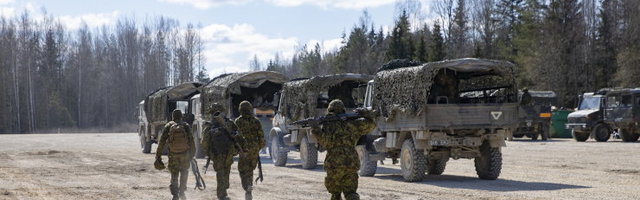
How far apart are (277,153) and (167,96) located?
31.7 feet

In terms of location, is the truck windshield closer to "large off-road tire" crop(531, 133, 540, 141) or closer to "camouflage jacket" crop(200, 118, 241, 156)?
"large off-road tire" crop(531, 133, 540, 141)

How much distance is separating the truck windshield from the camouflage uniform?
97.7 ft

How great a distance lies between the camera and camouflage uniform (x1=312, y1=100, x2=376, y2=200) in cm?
1057

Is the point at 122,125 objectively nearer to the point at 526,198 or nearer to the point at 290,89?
the point at 290,89

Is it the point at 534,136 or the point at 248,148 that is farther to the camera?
the point at 534,136

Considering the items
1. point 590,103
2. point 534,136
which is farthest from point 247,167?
point 534,136

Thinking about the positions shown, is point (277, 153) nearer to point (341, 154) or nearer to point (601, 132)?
point (341, 154)

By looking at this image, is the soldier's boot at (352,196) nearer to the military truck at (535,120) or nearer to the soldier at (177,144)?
the soldier at (177,144)

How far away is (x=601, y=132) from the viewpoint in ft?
125

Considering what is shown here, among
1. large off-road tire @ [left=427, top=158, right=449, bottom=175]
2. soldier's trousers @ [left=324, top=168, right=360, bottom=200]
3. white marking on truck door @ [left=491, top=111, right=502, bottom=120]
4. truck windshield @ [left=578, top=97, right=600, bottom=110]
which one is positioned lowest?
large off-road tire @ [left=427, top=158, right=449, bottom=175]

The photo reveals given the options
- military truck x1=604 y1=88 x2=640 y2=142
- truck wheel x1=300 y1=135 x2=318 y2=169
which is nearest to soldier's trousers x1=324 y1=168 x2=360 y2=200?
truck wheel x1=300 y1=135 x2=318 y2=169

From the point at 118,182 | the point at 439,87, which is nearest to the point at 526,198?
the point at 439,87

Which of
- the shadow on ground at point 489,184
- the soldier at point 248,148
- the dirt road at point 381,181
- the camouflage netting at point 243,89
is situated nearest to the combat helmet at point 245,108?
the soldier at point 248,148

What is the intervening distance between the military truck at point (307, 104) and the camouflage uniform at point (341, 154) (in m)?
11.1
